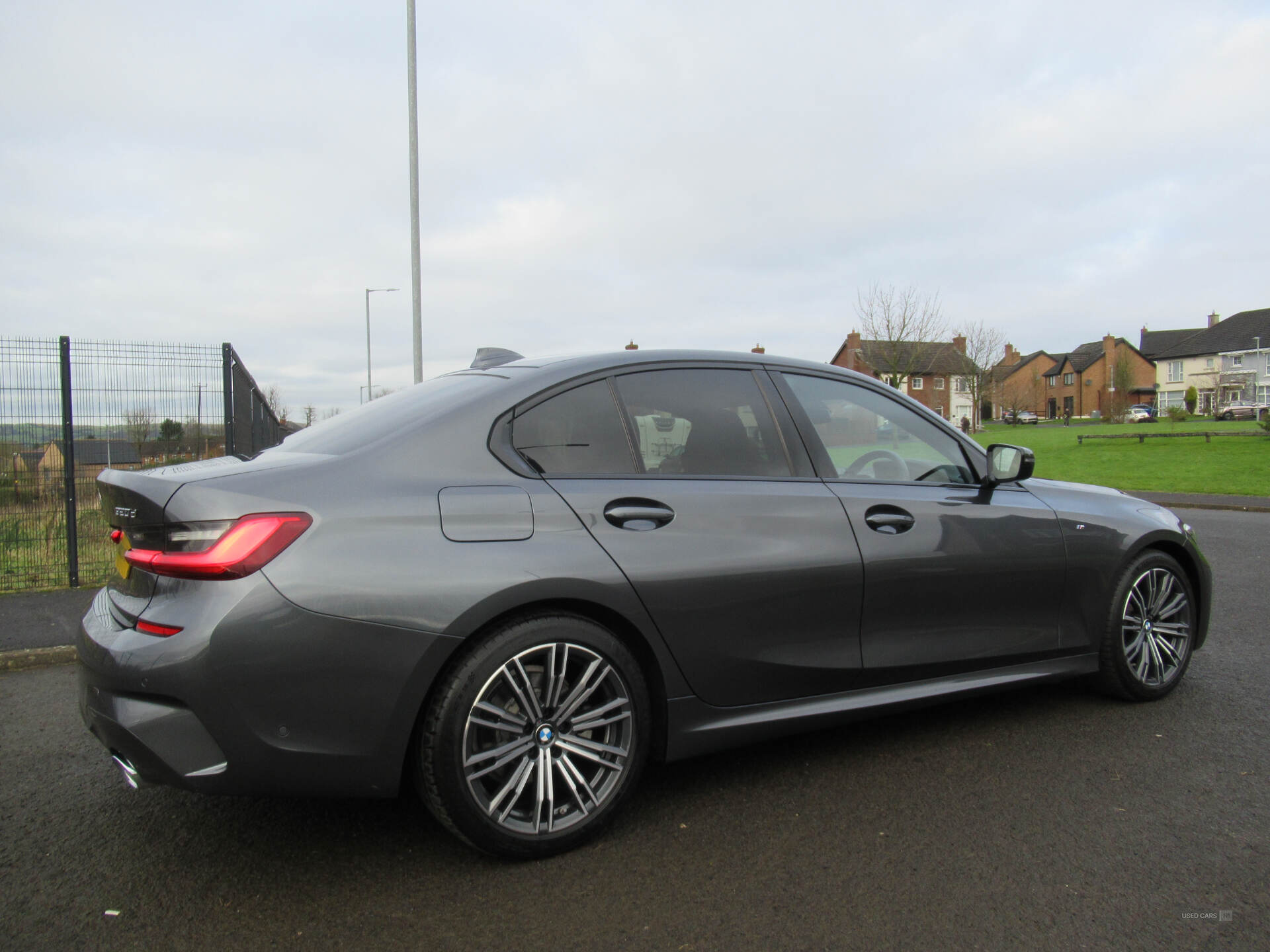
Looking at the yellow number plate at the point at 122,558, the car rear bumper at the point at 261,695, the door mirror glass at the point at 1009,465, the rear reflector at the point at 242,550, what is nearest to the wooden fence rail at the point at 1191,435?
the door mirror glass at the point at 1009,465

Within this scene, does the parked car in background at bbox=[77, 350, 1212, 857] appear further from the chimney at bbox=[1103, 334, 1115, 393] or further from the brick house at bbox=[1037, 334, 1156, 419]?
the chimney at bbox=[1103, 334, 1115, 393]

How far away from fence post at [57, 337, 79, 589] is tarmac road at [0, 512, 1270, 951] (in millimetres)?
4524

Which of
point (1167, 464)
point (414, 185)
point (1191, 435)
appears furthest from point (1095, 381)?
point (414, 185)

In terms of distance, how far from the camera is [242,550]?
7.83 feet

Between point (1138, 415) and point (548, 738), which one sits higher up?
point (1138, 415)

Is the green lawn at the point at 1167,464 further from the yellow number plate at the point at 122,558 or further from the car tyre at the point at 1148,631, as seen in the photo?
the yellow number plate at the point at 122,558

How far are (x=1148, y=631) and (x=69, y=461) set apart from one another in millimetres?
8185

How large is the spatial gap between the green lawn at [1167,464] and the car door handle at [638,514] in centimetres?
1090

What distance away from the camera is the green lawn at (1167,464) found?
57.8 feet

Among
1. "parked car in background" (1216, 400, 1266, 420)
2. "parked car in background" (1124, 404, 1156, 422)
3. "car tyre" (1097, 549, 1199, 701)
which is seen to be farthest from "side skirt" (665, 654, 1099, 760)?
"parked car in background" (1124, 404, 1156, 422)

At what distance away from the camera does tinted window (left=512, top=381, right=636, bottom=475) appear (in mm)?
2881

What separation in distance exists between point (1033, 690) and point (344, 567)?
3.50 m

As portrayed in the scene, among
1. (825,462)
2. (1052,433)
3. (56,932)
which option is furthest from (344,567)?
(1052,433)

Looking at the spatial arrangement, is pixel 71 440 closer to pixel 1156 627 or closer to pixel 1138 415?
pixel 1156 627
